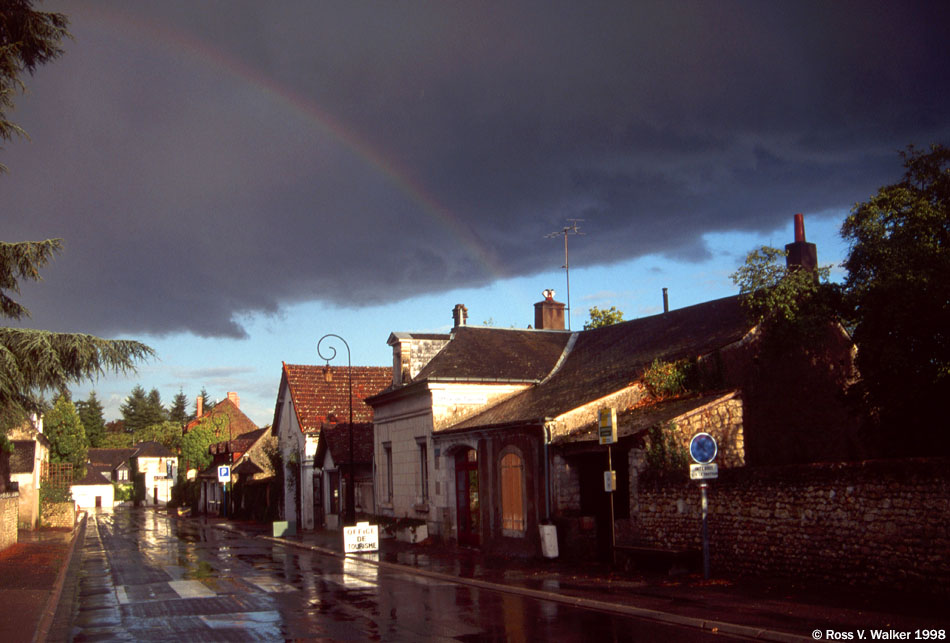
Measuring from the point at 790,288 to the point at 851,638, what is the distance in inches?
399

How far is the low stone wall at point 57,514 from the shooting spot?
1793 inches

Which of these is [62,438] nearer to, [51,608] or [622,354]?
[622,354]

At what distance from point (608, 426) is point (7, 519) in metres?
21.7

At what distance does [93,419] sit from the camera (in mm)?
153625

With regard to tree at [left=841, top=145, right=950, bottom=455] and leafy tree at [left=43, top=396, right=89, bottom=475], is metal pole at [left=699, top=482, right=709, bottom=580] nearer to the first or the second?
tree at [left=841, top=145, right=950, bottom=455]

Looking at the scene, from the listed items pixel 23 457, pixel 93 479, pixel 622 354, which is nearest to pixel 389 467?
pixel 622 354

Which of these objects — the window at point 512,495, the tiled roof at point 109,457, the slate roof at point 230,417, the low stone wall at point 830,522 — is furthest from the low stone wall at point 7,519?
the tiled roof at point 109,457

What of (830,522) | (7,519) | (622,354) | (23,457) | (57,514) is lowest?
(57,514)

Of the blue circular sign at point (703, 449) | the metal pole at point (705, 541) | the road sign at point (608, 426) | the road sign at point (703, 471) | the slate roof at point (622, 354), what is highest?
the slate roof at point (622, 354)

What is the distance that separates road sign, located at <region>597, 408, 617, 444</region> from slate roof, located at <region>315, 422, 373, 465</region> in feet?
66.5

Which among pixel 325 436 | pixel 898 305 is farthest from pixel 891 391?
pixel 325 436

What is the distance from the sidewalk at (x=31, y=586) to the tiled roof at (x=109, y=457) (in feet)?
339

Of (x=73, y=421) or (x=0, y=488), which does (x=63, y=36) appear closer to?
(x=0, y=488)

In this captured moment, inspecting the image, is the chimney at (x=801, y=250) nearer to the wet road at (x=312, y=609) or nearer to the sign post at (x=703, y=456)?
the sign post at (x=703, y=456)
